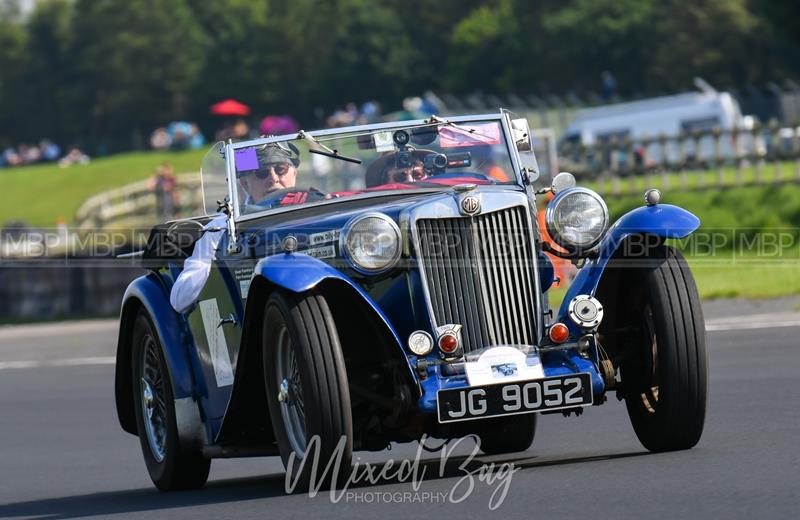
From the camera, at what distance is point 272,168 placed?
816 cm

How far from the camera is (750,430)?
8305 mm

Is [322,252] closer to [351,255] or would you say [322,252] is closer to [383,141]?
[351,255]

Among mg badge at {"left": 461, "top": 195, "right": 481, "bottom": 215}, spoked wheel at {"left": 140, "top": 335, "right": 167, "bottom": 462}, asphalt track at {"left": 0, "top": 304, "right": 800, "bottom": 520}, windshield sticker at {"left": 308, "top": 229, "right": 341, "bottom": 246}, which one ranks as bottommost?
asphalt track at {"left": 0, "top": 304, "right": 800, "bottom": 520}

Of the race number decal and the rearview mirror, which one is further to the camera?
the rearview mirror

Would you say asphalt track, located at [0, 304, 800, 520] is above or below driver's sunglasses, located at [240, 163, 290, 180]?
below

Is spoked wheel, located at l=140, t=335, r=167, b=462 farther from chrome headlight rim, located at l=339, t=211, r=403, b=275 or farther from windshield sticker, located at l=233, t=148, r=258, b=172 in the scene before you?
chrome headlight rim, located at l=339, t=211, r=403, b=275

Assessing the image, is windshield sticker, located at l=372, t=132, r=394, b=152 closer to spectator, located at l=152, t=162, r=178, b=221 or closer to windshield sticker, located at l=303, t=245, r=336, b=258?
windshield sticker, located at l=303, t=245, r=336, b=258

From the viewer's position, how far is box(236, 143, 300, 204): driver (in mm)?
8109

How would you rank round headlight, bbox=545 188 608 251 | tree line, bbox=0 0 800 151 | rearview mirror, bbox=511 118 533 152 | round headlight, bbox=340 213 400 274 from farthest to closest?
tree line, bbox=0 0 800 151 < rearview mirror, bbox=511 118 533 152 < round headlight, bbox=545 188 608 251 < round headlight, bbox=340 213 400 274

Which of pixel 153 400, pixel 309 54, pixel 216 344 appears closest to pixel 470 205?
pixel 216 344

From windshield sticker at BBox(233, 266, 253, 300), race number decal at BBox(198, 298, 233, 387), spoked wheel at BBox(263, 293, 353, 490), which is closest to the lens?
spoked wheel at BBox(263, 293, 353, 490)

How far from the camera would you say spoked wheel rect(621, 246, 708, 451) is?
703cm

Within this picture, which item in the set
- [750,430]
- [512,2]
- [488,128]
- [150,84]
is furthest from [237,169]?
[150,84]

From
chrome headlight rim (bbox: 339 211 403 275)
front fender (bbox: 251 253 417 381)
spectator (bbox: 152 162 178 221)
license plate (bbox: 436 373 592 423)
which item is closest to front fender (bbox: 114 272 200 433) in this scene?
front fender (bbox: 251 253 417 381)
